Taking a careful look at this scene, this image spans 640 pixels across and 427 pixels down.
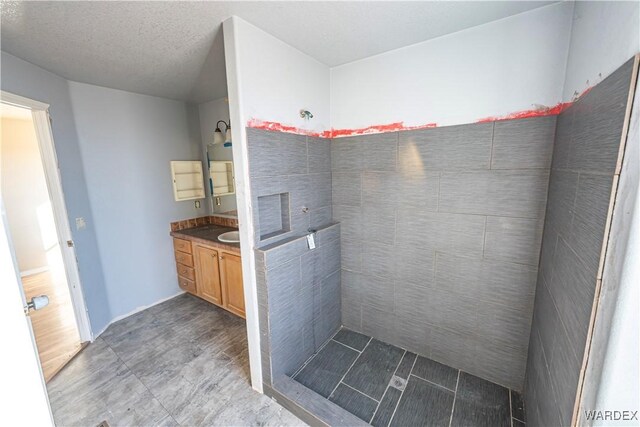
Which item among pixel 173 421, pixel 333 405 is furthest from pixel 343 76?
pixel 173 421

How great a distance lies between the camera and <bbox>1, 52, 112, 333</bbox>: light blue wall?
1.80 m

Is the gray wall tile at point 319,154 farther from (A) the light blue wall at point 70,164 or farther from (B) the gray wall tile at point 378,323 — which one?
(A) the light blue wall at point 70,164

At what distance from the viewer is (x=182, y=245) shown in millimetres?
2928

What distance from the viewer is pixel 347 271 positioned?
7.45 feet

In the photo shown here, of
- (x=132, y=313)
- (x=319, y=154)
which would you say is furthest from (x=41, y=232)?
(x=319, y=154)

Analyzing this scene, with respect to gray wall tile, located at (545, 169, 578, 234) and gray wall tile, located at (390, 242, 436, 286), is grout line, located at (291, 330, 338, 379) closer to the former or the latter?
gray wall tile, located at (390, 242, 436, 286)

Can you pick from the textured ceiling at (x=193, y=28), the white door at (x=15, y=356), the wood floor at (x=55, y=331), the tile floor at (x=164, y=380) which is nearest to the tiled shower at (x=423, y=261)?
the tile floor at (x=164, y=380)

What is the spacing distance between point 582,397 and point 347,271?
1.61 metres

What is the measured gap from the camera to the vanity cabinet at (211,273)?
2.46 metres

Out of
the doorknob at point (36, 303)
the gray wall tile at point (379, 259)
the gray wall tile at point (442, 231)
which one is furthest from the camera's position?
the gray wall tile at point (379, 259)

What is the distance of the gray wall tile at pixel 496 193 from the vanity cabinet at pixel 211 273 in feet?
6.10

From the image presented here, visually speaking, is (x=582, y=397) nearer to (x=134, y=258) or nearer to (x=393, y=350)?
(x=393, y=350)

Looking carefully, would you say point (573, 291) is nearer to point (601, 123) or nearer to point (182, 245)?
point (601, 123)

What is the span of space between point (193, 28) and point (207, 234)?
6.53 ft
